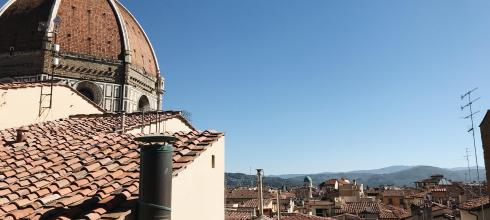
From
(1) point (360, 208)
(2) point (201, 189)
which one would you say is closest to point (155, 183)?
(2) point (201, 189)

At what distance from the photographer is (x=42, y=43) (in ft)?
105

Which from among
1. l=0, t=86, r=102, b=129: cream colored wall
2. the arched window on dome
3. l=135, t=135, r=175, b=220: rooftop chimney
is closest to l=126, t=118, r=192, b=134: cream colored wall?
l=0, t=86, r=102, b=129: cream colored wall

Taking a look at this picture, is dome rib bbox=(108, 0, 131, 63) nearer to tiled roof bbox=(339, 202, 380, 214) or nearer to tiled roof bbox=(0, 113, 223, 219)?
tiled roof bbox=(339, 202, 380, 214)

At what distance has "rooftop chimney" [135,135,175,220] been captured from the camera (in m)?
3.80

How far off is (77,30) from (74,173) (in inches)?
1300

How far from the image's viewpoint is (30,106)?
11.5 m

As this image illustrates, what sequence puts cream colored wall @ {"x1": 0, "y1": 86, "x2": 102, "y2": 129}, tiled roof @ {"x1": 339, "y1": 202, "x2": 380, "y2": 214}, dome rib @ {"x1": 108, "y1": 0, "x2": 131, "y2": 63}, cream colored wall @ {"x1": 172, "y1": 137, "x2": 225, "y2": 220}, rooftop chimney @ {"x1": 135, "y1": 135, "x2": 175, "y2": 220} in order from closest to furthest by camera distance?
rooftop chimney @ {"x1": 135, "y1": 135, "x2": 175, "y2": 220} < cream colored wall @ {"x1": 172, "y1": 137, "x2": 225, "y2": 220} < cream colored wall @ {"x1": 0, "y1": 86, "x2": 102, "y2": 129} < dome rib @ {"x1": 108, "y1": 0, "x2": 131, "y2": 63} < tiled roof @ {"x1": 339, "y1": 202, "x2": 380, "y2": 214}

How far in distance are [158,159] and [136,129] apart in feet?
20.4

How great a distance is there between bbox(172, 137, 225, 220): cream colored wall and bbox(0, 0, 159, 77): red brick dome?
28368 mm

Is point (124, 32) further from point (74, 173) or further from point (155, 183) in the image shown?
point (155, 183)

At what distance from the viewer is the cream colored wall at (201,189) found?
470 centimetres

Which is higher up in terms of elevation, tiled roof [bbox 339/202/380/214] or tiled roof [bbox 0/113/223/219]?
tiled roof [bbox 0/113/223/219]

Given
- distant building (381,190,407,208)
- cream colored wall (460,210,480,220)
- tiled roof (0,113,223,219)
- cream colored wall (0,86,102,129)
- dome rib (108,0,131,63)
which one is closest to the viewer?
tiled roof (0,113,223,219)

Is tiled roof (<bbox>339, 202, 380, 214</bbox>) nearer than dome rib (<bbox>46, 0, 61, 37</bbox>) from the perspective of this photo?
No
